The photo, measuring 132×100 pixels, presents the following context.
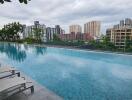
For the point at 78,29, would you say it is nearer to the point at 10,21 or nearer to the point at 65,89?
the point at 10,21

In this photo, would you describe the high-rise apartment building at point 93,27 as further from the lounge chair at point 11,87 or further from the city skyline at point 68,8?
the lounge chair at point 11,87

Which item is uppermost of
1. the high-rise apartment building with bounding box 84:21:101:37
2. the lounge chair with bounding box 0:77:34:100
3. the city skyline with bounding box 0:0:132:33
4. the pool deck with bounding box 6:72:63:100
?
the high-rise apartment building with bounding box 84:21:101:37

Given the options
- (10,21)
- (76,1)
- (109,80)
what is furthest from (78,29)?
(109,80)

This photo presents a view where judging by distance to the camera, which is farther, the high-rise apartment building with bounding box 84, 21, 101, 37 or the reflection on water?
the high-rise apartment building with bounding box 84, 21, 101, 37

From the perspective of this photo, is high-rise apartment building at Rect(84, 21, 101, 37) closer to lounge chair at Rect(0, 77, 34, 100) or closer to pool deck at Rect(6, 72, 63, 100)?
pool deck at Rect(6, 72, 63, 100)

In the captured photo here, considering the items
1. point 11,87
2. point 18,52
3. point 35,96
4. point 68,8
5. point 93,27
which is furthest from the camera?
point 93,27

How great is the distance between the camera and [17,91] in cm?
502

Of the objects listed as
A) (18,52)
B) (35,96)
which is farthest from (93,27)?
(35,96)

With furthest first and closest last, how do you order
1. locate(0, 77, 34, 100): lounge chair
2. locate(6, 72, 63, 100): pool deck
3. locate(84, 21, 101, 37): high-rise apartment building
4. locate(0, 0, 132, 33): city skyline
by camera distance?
locate(84, 21, 101, 37): high-rise apartment building → locate(0, 0, 132, 33): city skyline → locate(6, 72, 63, 100): pool deck → locate(0, 77, 34, 100): lounge chair

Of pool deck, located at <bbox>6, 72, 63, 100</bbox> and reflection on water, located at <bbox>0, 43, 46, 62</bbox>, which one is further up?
reflection on water, located at <bbox>0, 43, 46, 62</bbox>

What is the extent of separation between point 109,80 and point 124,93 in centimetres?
188

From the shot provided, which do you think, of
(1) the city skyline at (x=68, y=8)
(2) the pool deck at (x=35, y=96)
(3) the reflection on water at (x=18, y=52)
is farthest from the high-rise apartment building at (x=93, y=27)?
(2) the pool deck at (x=35, y=96)

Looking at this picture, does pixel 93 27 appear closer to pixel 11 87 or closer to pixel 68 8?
pixel 68 8

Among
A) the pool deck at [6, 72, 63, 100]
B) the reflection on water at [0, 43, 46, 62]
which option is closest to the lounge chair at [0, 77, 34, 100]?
the pool deck at [6, 72, 63, 100]
